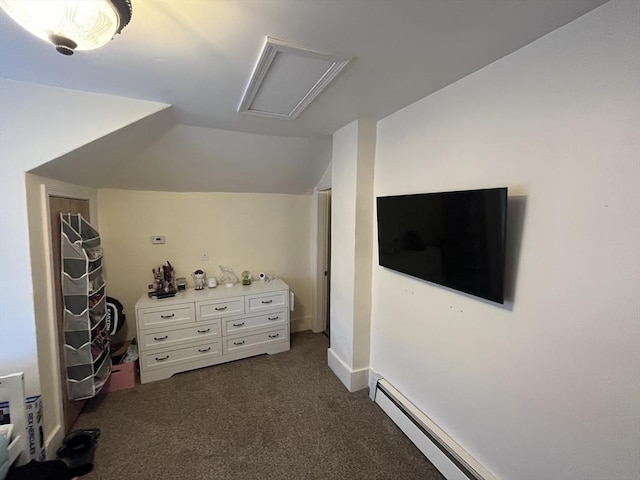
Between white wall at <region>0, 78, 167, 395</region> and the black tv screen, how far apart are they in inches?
88.3

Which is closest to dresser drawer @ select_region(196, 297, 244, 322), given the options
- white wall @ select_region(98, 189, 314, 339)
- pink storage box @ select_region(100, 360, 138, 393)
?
white wall @ select_region(98, 189, 314, 339)

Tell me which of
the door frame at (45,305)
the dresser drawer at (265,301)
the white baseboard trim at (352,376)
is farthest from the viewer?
the dresser drawer at (265,301)

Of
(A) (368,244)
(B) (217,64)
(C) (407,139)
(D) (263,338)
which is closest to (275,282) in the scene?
(D) (263,338)

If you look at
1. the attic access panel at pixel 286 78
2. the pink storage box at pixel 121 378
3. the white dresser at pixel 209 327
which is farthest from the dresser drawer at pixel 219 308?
the attic access panel at pixel 286 78

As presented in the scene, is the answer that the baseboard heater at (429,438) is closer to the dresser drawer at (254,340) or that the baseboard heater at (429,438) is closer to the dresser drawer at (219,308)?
the dresser drawer at (254,340)

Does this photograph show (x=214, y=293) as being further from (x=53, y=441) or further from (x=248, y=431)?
(x=53, y=441)

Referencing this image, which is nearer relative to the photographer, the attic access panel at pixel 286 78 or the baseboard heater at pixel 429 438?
the attic access panel at pixel 286 78

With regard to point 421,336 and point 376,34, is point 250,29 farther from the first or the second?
point 421,336

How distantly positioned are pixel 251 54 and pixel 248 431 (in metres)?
2.51

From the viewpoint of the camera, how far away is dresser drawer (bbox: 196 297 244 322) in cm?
278

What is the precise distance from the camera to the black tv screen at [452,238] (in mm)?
1354

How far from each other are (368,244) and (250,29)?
1.78 m

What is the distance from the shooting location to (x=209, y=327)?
111 inches

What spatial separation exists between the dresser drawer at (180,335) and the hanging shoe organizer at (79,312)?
1.42 ft
